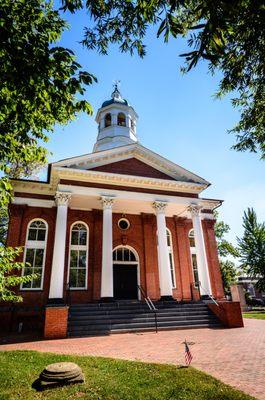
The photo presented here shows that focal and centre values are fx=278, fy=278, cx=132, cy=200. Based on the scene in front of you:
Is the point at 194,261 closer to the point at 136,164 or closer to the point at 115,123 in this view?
the point at 136,164

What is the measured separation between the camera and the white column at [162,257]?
15.1m

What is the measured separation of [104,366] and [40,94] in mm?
5493

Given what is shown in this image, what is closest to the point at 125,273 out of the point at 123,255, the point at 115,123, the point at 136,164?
the point at 123,255

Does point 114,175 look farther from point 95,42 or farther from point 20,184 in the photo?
point 95,42

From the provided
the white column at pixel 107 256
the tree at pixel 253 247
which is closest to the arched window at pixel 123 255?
the white column at pixel 107 256

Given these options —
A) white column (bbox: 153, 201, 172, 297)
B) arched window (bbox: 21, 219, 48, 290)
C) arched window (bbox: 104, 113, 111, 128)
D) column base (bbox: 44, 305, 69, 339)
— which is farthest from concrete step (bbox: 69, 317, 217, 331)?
arched window (bbox: 104, 113, 111, 128)

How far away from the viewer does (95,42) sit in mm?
4898

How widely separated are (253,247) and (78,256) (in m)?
25.7

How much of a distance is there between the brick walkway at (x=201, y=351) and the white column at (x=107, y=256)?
3.18 meters

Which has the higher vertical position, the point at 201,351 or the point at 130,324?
the point at 130,324

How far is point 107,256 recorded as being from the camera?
14.4m

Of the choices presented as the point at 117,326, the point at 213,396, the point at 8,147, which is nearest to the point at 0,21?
the point at 8,147

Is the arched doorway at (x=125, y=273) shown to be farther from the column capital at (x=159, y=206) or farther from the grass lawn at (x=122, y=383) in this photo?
the grass lawn at (x=122, y=383)

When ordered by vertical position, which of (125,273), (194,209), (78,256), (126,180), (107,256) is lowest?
(125,273)
